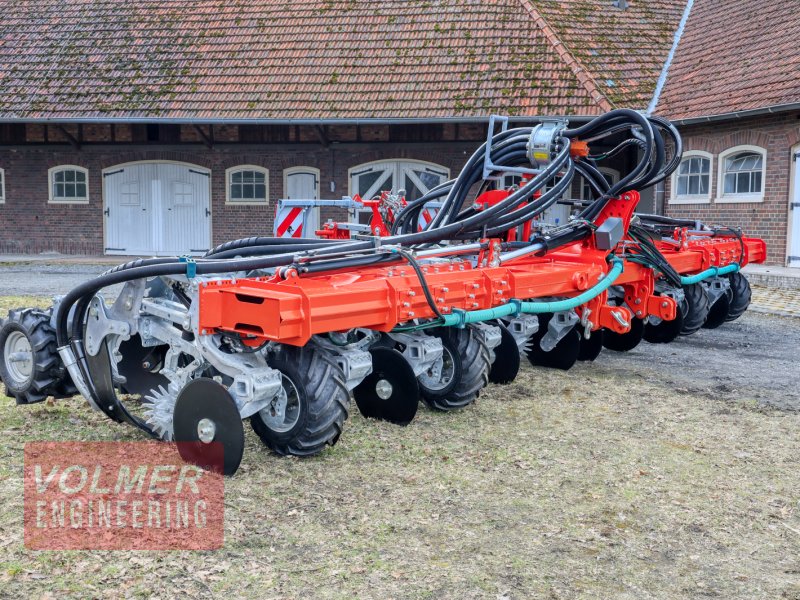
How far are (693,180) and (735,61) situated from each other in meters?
2.29

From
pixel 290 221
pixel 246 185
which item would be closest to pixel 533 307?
pixel 290 221

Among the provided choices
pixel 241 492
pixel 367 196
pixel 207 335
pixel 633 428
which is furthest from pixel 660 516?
pixel 367 196

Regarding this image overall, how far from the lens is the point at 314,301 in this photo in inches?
170

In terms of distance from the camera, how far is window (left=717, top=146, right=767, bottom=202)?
15.6 m

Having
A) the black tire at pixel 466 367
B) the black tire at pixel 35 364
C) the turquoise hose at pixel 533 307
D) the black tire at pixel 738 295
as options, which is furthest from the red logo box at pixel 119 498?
the black tire at pixel 738 295

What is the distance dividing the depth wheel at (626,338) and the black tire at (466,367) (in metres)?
2.77

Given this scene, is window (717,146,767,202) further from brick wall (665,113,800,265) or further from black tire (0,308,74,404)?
black tire (0,308,74,404)

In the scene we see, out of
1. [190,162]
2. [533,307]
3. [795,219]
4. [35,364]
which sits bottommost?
[35,364]

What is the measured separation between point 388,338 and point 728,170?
40.6 ft

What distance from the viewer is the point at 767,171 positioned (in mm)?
15336

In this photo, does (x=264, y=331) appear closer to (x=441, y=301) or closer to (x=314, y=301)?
(x=314, y=301)

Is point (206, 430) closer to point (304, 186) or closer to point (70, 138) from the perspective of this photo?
point (304, 186)

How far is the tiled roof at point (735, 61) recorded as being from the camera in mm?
15133

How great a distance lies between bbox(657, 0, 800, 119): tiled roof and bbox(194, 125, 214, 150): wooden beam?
9.42 m
